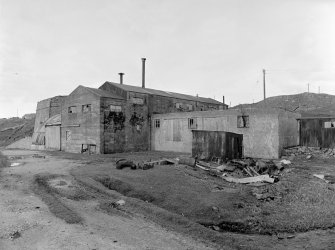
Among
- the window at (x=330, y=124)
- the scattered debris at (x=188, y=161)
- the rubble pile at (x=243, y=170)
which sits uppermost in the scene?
the window at (x=330, y=124)

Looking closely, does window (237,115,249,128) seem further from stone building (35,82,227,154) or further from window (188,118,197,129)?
stone building (35,82,227,154)

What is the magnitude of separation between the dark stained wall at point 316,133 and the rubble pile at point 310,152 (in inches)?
35.8

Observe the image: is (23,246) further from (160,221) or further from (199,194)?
(199,194)

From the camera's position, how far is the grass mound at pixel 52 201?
25.5 ft

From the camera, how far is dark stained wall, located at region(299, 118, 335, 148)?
22.2m

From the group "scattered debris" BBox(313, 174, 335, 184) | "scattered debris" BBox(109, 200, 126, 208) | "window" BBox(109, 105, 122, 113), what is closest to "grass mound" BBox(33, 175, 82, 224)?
"scattered debris" BBox(109, 200, 126, 208)

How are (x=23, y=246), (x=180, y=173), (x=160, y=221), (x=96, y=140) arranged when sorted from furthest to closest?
1. (x=96, y=140)
2. (x=180, y=173)
3. (x=160, y=221)
4. (x=23, y=246)

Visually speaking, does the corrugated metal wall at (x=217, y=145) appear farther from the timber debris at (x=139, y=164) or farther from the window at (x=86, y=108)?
the window at (x=86, y=108)

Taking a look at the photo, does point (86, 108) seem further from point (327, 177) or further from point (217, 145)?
point (327, 177)

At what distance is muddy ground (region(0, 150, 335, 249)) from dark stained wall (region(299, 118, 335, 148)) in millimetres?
11335

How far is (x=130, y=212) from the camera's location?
8.63 metres

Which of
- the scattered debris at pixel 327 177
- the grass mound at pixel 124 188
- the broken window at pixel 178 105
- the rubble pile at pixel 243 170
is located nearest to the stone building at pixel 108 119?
the broken window at pixel 178 105

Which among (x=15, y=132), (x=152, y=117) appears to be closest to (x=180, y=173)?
(x=152, y=117)

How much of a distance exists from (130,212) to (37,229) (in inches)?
108
